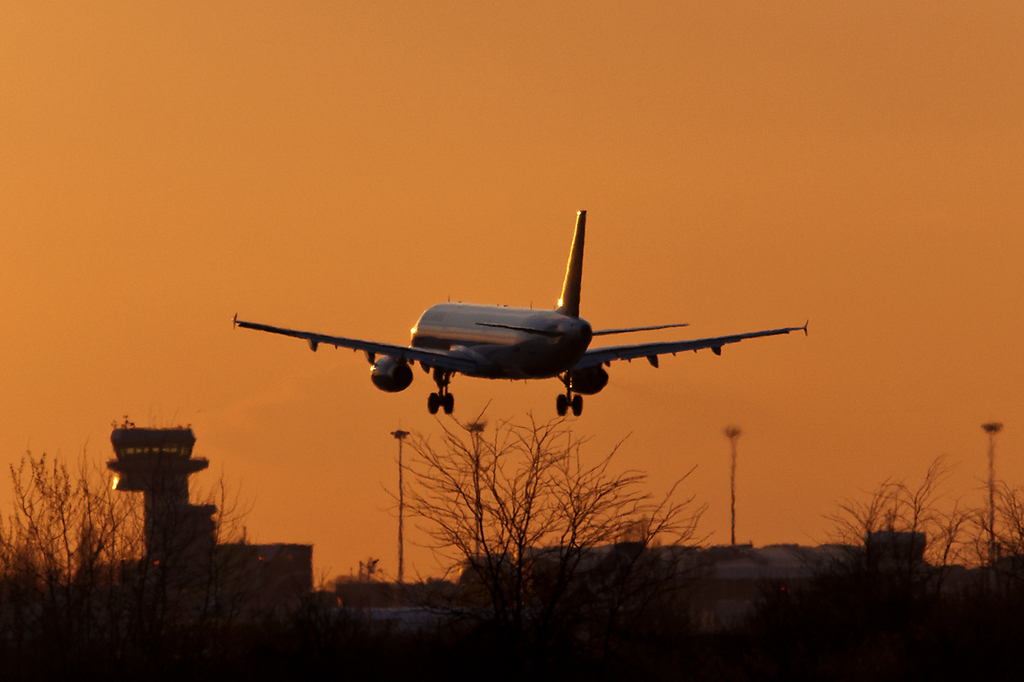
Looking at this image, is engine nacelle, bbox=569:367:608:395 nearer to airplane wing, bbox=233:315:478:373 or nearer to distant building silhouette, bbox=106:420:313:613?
airplane wing, bbox=233:315:478:373

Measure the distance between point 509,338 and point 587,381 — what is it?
23.9 ft

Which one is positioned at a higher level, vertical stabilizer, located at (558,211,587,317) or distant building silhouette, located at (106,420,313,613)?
vertical stabilizer, located at (558,211,587,317)

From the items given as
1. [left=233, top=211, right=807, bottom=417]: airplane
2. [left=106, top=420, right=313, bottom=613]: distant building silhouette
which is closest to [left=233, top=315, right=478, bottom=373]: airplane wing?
[left=233, top=211, right=807, bottom=417]: airplane

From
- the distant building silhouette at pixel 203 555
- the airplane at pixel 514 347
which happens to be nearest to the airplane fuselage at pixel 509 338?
the airplane at pixel 514 347

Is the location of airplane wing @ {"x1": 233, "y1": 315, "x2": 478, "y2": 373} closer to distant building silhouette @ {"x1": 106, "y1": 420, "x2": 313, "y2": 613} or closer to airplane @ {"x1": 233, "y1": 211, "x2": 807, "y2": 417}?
airplane @ {"x1": 233, "y1": 211, "x2": 807, "y2": 417}

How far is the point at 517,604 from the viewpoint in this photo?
4656cm

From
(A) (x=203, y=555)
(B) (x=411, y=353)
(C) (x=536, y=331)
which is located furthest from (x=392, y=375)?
(A) (x=203, y=555)

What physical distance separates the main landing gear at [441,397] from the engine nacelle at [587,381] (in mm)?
7232

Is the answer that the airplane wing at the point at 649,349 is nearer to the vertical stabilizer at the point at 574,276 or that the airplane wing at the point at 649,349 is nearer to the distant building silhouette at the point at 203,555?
the vertical stabilizer at the point at 574,276

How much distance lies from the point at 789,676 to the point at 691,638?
220 inches

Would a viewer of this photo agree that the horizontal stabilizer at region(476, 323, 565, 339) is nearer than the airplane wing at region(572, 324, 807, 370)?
Yes

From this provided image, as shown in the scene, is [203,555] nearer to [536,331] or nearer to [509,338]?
[509,338]

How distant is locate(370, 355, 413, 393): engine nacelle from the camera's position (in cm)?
9481

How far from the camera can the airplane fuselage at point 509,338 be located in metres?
89.4
